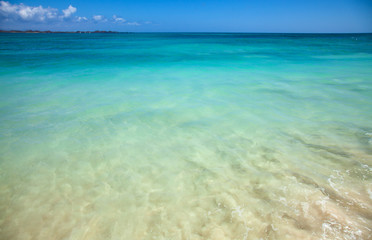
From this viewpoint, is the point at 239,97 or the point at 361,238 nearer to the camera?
the point at 361,238

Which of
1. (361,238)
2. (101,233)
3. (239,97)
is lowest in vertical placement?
(101,233)

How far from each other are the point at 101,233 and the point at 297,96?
683 centimetres

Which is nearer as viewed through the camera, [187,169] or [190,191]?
[190,191]

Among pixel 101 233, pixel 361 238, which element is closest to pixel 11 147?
pixel 101 233

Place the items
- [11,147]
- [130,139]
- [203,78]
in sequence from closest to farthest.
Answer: [11,147]
[130,139]
[203,78]

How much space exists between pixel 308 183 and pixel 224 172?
1.10m

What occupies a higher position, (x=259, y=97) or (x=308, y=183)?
(x=259, y=97)

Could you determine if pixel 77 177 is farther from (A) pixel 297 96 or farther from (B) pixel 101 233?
(A) pixel 297 96

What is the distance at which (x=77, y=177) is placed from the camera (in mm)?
2885

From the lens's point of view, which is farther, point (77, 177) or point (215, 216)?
point (77, 177)

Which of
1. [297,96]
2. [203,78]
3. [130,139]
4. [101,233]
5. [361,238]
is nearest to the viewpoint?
[361,238]

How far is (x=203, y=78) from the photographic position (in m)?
9.96

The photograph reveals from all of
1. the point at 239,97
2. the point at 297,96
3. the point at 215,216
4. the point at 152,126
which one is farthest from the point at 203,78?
the point at 215,216

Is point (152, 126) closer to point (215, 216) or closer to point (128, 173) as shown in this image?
point (128, 173)
